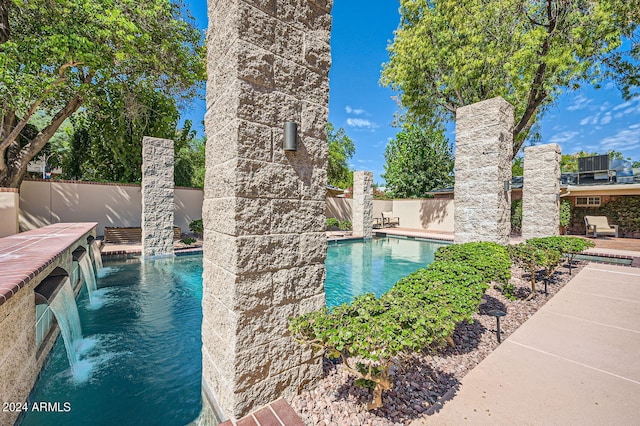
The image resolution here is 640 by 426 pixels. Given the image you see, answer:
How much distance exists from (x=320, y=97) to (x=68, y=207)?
43.1 feet

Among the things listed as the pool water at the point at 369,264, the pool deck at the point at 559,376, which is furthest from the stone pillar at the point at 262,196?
the pool water at the point at 369,264

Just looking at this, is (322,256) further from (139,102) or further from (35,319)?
(139,102)

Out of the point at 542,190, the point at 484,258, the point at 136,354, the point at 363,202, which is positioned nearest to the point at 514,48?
the point at 542,190

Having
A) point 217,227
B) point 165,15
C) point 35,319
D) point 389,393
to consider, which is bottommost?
point 389,393

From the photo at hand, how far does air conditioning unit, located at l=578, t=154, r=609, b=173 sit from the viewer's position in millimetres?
13242

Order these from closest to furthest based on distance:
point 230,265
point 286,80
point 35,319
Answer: point 230,265, point 286,80, point 35,319

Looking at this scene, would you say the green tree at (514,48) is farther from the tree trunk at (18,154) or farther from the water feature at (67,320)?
the tree trunk at (18,154)

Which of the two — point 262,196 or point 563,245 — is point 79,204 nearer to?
point 262,196

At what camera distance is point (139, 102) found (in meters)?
11.6

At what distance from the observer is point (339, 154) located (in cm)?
2578

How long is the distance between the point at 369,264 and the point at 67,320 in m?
6.91

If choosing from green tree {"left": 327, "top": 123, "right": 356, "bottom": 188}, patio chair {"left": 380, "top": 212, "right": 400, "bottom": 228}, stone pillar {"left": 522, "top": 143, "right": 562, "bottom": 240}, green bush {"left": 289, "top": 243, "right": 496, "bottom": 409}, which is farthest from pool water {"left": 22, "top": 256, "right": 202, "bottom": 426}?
green tree {"left": 327, "top": 123, "right": 356, "bottom": 188}

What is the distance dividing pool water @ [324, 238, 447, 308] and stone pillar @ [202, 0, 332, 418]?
297 cm

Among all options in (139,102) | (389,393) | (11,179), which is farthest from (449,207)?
(11,179)
